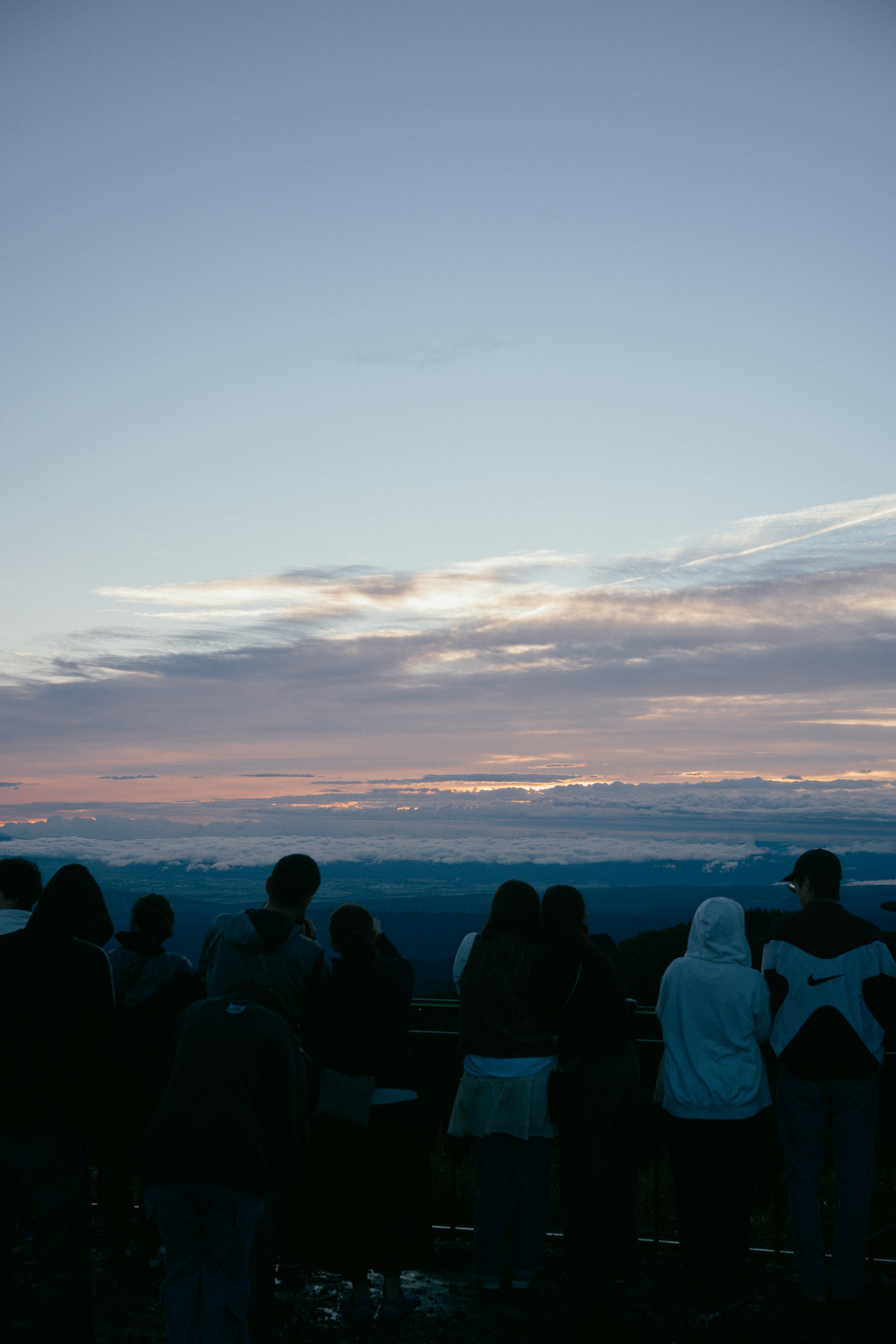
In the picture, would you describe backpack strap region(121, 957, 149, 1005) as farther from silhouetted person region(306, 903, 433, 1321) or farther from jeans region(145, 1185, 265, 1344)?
jeans region(145, 1185, 265, 1344)

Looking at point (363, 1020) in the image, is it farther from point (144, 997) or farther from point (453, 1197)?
point (453, 1197)

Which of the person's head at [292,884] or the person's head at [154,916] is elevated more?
the person's head at [292,884]

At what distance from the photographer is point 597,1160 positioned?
18.1ft

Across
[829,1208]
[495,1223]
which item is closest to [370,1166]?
[495,1223]

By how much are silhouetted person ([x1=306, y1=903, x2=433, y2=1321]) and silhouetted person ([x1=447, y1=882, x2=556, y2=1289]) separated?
1.32 ft

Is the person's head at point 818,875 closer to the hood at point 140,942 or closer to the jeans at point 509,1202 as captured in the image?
the jeans at point 509,1202

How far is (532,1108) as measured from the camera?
217 inches

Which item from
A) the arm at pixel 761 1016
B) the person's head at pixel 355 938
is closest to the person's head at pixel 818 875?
the arm at pixel 761 1016

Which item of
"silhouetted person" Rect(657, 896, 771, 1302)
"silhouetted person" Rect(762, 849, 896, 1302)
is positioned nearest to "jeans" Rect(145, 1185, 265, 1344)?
"silhouetted person" Rect(657, 896, 771, 1302)

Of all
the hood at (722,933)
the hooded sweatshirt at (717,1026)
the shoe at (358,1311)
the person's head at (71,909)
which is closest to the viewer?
the person's head at (71,909)

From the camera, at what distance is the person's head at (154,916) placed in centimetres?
565

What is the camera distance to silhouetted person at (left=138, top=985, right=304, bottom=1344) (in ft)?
12.4

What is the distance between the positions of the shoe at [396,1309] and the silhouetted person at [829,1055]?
2218 mm

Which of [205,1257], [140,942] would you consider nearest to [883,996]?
[205,1257]
